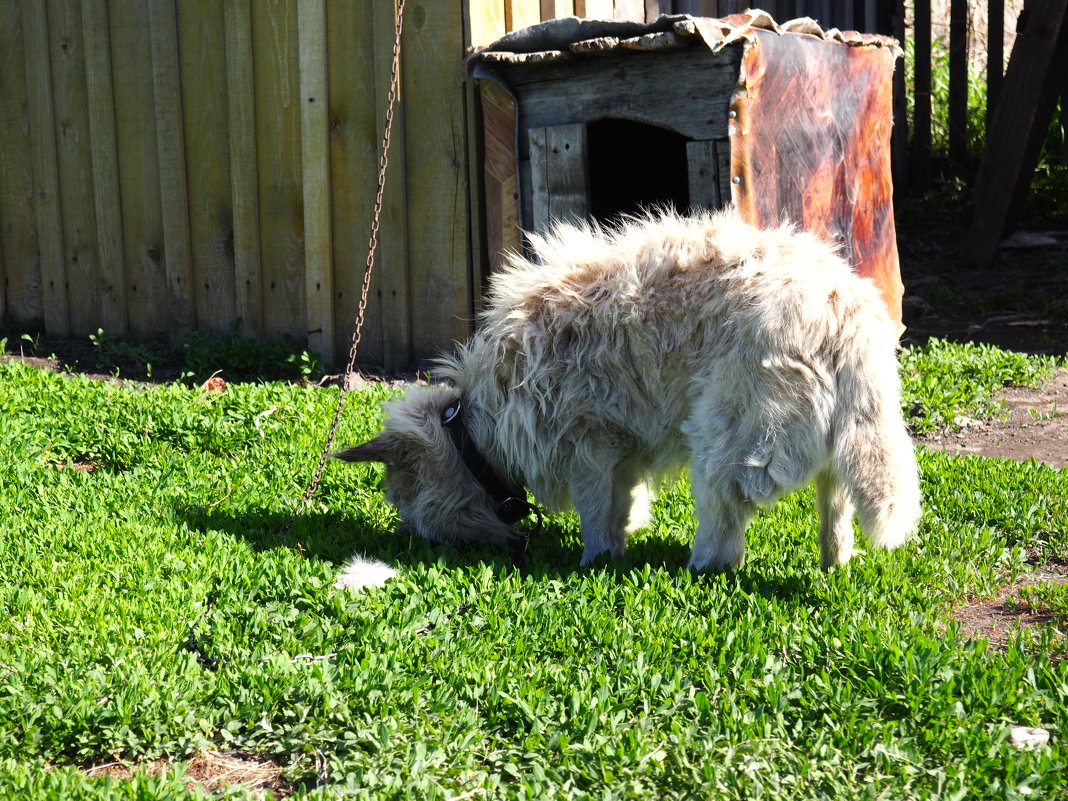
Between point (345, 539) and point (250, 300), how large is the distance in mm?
3975

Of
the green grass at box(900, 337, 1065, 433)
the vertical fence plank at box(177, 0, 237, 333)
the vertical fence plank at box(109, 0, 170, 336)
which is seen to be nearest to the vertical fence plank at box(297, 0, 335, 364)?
the vertical fence plank at box(177, 0, 237, 333)

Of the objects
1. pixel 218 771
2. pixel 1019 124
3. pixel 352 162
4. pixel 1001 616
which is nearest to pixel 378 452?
pixel 218 771

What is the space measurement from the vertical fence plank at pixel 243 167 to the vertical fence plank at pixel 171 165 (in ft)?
1.59

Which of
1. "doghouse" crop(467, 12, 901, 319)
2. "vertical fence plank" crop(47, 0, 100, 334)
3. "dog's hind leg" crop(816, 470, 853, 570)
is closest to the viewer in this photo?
"dog's hind leg" crop(816, 470, 853, 570)

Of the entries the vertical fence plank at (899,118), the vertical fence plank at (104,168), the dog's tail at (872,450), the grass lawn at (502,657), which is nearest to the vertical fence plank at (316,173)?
the vertical fence plank at (104,168)

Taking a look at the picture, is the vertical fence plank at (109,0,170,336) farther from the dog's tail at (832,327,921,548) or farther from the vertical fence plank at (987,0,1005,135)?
the vertical fence plank at (987,0,1005,135)

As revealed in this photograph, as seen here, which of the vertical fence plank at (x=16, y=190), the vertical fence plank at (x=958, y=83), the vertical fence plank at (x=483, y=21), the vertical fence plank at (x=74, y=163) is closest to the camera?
the vertical fence plank at (x=483, y=21)

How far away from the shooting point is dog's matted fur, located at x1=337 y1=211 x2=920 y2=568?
3.94 m

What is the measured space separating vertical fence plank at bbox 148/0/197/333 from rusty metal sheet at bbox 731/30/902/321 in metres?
4.60

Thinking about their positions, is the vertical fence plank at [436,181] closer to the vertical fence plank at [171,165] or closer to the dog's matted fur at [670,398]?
the vertical fence plank at [171,165]

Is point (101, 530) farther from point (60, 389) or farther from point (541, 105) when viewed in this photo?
point (541, 105)

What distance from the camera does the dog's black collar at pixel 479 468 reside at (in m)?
Answer: 4.76

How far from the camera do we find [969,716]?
3.11 m

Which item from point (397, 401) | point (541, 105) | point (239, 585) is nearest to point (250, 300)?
point (541, 105)
